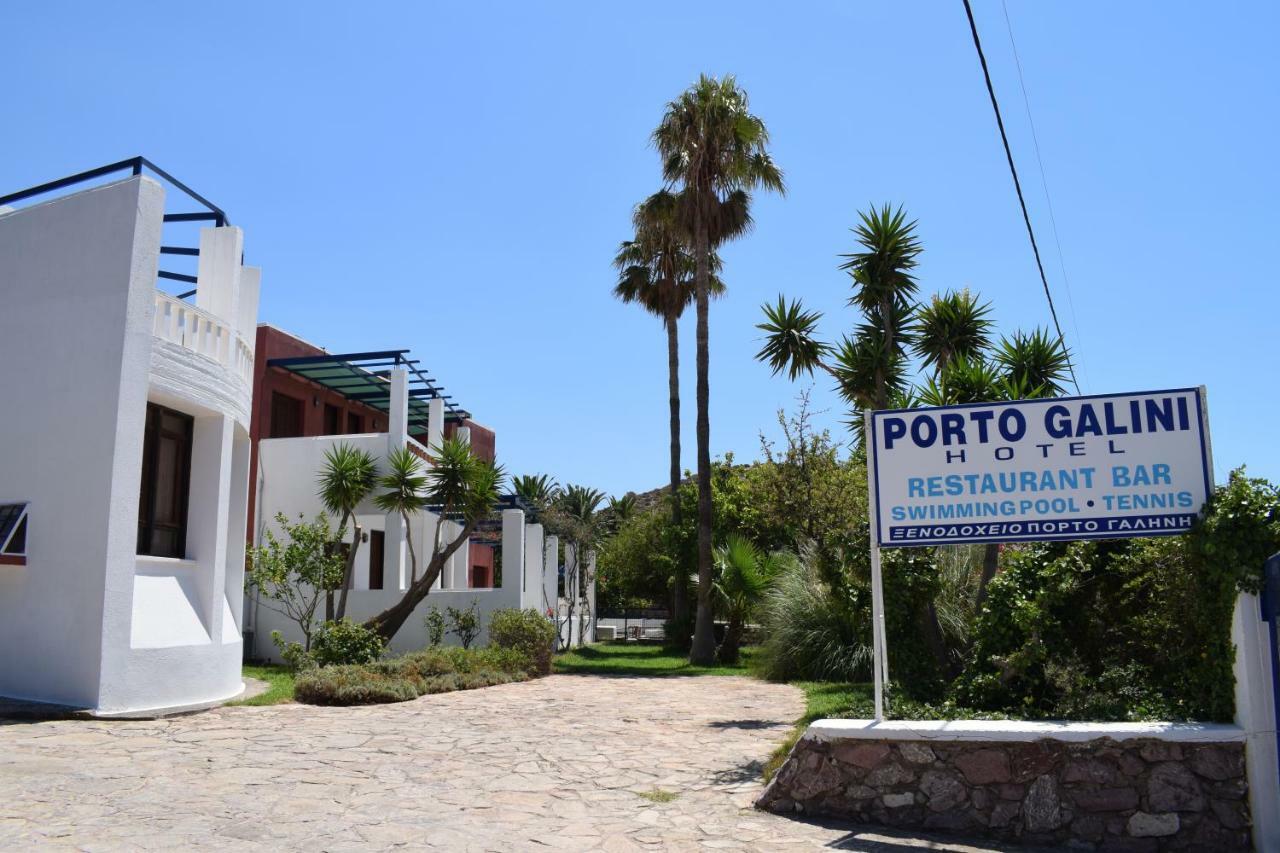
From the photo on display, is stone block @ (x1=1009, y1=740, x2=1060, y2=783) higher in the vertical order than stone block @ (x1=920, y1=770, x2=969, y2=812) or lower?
higher

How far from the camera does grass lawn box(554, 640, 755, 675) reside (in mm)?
21625

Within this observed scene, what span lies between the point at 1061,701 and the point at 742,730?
4.62 metres

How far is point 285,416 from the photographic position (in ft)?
81.3

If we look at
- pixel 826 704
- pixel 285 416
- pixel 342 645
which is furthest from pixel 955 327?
pixel 285 416

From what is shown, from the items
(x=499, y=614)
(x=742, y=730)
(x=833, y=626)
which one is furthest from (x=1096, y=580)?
(x=499, y=614)

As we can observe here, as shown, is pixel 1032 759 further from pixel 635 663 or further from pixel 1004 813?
pixel 635 663

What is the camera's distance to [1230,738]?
22.2 ft

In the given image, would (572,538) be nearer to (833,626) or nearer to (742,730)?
(833,626)

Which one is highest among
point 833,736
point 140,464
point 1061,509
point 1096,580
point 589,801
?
point 140,464

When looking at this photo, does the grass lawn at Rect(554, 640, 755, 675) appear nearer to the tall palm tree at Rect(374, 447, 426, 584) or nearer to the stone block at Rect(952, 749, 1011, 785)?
the tall palm tree at Rect(374, 447, 426, 584)

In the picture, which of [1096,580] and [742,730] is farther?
[742,730]

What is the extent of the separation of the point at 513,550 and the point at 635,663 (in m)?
4.60

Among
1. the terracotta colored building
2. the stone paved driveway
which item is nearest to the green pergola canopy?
the terracotta colored building

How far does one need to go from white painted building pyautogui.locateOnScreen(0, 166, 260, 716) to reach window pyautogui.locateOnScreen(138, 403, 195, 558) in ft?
0.11
